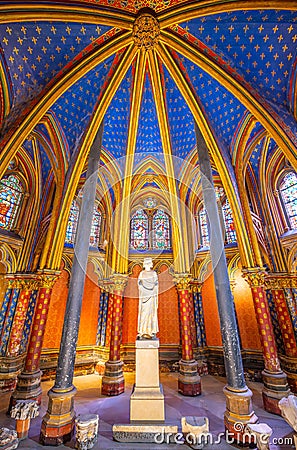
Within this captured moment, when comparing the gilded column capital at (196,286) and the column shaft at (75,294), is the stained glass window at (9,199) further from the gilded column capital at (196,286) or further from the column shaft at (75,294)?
the gilded column capital at (196,286)

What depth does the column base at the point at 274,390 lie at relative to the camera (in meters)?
6.92

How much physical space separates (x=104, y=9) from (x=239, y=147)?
6928 millimetres

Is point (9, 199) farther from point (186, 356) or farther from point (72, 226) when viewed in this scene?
point (186, 356)

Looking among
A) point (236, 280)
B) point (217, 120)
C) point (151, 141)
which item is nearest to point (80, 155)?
point (151, 141)

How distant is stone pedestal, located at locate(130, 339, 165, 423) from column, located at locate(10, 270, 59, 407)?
13.6ft

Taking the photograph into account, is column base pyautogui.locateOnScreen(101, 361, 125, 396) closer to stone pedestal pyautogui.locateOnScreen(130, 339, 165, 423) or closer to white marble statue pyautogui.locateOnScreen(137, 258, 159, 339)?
stone pedestal pyautogui.locateOnScreen(130, 339, 165, 423)

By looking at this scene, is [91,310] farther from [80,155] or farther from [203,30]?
[203,30]

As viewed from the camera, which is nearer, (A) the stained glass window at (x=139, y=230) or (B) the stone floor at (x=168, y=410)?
(B) the stone floor at (x=168, y=410)

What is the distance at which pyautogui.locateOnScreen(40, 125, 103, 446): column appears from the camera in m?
5.16

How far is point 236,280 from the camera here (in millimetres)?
12500

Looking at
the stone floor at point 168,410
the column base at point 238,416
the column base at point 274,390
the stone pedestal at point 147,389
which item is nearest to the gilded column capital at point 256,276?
the column base at point 274,390

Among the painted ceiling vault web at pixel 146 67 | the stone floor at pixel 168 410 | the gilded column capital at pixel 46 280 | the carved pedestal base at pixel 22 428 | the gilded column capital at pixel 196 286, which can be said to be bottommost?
the stone floor at pixel 168 410

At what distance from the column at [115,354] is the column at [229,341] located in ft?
15.9

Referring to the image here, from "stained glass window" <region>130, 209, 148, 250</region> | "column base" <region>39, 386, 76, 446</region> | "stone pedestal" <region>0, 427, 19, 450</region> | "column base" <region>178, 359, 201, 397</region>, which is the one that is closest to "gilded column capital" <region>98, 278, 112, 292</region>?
"stained glass window" <region>130, 209, 148, 250</region>
